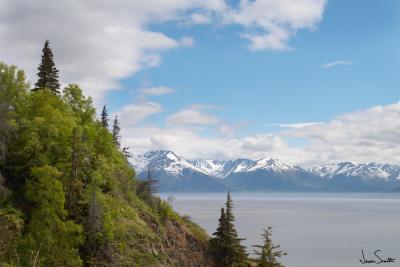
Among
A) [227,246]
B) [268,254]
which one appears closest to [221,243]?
[227,246]

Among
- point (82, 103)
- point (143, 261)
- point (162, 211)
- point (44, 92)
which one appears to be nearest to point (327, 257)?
point (162, 211)

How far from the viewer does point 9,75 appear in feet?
181

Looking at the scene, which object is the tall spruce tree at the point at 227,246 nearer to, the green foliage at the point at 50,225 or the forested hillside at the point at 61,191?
the forested hillside at the point at 61,191

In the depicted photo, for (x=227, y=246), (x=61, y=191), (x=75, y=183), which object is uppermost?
(x=75, y=183)

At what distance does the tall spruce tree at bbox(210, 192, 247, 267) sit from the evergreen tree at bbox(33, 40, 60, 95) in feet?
112

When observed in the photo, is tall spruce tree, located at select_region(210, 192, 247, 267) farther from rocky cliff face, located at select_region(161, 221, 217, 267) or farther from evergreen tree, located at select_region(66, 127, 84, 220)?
evergreen tree, located at select_region(66, 127, 84, 220)

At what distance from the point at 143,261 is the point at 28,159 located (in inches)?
790

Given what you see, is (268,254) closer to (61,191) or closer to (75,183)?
(75,183)

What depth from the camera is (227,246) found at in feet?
245

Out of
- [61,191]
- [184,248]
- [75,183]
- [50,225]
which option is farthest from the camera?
[184,248]

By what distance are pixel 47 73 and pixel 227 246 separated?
134 ft

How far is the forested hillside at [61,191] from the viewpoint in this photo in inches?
1759

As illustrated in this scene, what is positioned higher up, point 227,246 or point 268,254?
point 227,246

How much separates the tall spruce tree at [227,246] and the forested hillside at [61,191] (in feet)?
36.0
